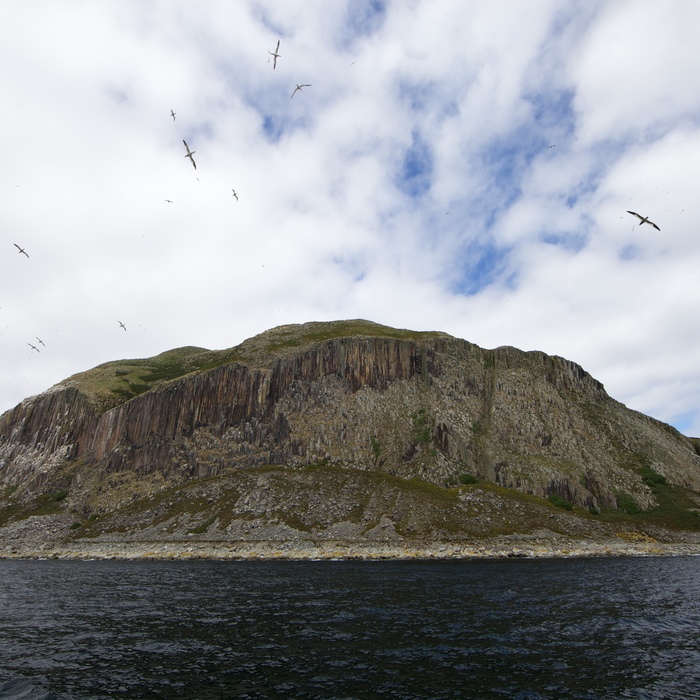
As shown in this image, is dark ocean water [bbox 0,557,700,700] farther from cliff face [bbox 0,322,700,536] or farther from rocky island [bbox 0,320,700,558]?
cliff face [bbox 0,322,700,536]

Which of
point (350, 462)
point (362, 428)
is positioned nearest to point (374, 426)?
point (362, 428)

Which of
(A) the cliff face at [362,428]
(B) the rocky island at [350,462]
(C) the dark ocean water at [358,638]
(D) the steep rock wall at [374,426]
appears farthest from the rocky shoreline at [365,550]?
(C) the dark ocean water at [358,638]

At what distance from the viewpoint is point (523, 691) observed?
734 inches

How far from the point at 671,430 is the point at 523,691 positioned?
6609 inches

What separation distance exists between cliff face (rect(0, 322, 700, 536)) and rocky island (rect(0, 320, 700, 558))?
457 mm

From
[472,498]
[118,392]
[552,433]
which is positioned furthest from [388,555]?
[118,392]

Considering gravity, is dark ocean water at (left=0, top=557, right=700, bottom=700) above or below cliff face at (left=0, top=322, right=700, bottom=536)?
below

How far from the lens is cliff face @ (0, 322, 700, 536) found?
124000 millimetres

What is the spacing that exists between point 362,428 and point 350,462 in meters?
11.5

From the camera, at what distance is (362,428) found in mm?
133750

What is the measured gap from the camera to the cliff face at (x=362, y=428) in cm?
12400

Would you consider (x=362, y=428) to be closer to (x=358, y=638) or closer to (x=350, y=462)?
(x=350, y=462)

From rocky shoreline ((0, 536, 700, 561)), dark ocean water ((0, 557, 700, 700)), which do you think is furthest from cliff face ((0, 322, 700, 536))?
dark ocean water ((0, 557, 700, 700))

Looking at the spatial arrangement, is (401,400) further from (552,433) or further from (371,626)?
(371,626)
